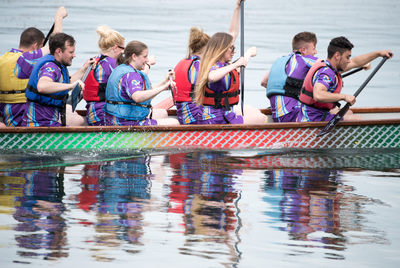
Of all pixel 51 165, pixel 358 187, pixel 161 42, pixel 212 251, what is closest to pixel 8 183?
pixel 51 165

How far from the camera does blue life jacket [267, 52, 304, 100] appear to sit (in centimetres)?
1013

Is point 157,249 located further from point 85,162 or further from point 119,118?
point 119,118

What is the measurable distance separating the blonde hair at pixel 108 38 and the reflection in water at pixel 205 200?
1.66m

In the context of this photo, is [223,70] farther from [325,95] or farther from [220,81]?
[325,95]

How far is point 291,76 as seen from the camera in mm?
10125

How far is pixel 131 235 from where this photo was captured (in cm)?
600

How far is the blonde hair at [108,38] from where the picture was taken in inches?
398

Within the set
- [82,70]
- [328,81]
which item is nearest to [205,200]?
[328,81]

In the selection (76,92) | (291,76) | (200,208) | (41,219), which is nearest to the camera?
(41,219)

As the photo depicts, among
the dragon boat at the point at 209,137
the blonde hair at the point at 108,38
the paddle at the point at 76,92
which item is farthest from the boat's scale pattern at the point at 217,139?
the blonde hair at the point at 108,38

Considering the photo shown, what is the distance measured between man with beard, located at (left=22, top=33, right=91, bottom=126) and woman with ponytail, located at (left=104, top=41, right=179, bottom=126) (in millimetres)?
417

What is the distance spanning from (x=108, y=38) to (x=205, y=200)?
12.0 feet

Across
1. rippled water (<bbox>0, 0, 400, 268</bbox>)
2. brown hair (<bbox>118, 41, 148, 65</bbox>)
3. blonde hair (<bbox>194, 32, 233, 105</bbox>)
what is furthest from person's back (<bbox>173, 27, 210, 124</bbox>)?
brown hair (<bbox>118, 41, 148, 65</bbox>)

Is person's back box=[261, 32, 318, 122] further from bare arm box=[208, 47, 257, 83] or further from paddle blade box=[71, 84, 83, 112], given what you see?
paddle blade box=[71, 84, 83, 112]
